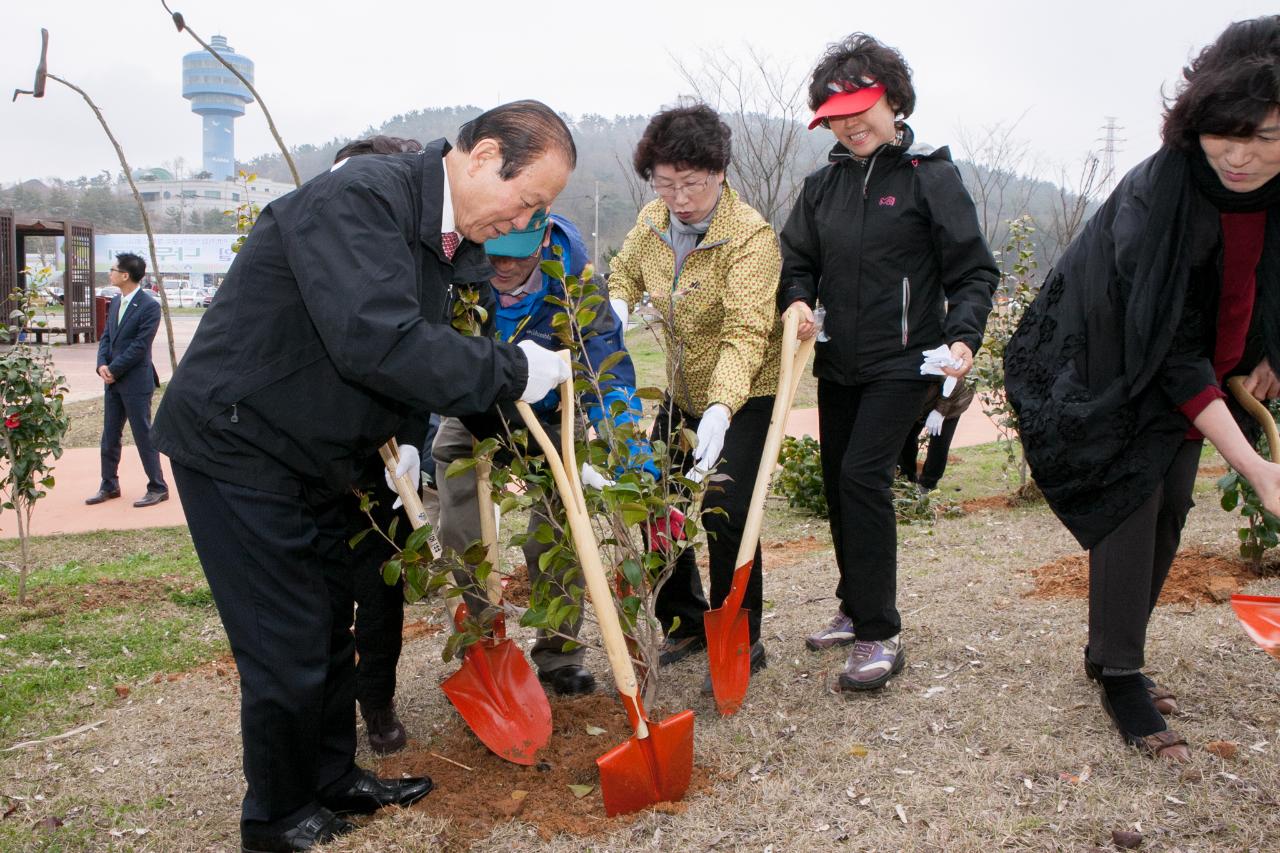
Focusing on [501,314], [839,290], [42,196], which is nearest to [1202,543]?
[839,290]

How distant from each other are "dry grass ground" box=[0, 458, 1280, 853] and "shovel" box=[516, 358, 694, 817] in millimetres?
64

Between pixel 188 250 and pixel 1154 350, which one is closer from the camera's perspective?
pixel 1154 350

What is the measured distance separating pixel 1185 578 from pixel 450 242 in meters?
2.98

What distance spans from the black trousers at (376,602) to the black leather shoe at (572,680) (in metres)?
0.53

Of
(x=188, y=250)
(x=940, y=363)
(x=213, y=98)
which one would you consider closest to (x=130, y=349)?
(x=940, y=363)

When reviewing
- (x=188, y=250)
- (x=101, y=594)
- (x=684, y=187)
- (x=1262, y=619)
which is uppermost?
(x=188, y=250)

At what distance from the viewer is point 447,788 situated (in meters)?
2.48

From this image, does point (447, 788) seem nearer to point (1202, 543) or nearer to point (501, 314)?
point (501, 314)

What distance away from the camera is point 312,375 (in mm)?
2049

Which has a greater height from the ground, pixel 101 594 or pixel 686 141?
pixel 686 141

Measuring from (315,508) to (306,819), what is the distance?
70cm

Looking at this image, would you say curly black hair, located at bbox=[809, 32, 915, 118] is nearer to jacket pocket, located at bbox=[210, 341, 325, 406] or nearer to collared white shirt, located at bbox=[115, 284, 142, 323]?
jacket pocket, located at bbox=[210, 341, 325, 406]

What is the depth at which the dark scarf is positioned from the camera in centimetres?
209

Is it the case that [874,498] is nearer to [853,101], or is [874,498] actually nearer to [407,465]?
[853,101]
